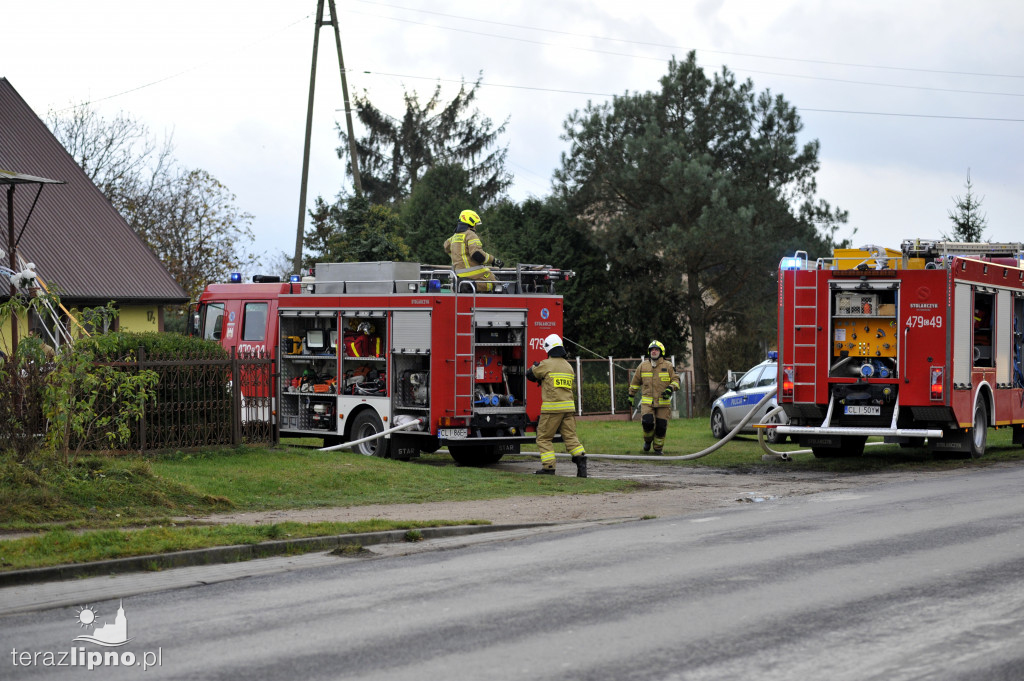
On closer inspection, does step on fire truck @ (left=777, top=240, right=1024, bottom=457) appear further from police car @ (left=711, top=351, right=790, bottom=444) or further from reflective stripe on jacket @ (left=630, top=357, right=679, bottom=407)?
police car @ (left=711, top=351, right=790, bottom=444)

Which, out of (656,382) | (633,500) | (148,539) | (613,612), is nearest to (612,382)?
(656,382)

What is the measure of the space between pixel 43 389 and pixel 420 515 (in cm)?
428

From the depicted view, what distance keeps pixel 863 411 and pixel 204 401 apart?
9434 millimetres

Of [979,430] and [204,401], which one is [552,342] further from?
[979,430]

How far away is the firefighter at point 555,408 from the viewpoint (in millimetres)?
16062

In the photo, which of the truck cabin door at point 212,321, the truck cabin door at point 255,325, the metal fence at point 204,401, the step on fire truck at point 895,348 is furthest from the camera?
the truck cabin door at point 212,321

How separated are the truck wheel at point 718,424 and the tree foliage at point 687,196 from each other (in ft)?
46.1

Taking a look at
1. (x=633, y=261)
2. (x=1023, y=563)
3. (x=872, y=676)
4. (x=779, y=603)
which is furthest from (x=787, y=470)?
(x=633, y=261)

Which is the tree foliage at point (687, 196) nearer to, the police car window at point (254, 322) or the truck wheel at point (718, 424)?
the truck wheel at point (718, 424)

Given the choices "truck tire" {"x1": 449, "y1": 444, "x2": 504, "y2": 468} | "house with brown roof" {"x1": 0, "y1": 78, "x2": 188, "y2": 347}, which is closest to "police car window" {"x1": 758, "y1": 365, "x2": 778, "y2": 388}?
"truck tire" {"x1": 449, "y1": 444, "x2": 504, "y2": 468}

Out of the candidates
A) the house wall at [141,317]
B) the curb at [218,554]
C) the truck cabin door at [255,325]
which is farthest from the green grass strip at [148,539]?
the house wall at [141,317]

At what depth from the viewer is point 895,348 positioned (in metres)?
17.6

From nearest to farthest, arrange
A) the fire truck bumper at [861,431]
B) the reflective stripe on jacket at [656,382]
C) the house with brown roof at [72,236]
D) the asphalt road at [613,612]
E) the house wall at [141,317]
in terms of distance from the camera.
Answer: the asphalt road at [613,612] → the fire truck bumper at [861,431] → the reflective stripe on jacket at [656,382] → the house with brown roof at [72,236] → the house wall at [141,317]

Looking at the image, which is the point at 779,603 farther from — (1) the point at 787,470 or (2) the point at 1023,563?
(1) the point at 787,470
